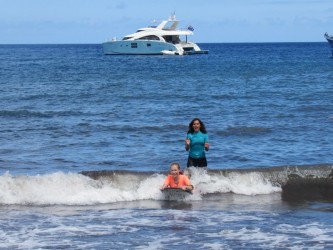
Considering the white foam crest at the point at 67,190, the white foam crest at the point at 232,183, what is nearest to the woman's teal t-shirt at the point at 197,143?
the white foam crest at the point at 232,183

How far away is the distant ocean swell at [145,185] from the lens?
45.2 ft

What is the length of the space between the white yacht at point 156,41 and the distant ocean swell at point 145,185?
244 feet

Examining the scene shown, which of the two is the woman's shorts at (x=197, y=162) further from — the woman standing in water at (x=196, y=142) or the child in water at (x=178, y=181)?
the child in water at (x=178, y=181)

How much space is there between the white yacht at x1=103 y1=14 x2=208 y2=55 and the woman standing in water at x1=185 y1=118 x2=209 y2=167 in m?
75.7

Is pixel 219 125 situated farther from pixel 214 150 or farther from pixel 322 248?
pixel 322 248

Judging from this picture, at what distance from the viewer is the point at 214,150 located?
64.3ft

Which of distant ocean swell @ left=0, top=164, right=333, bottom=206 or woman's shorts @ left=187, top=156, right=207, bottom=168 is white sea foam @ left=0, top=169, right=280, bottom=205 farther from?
woman's shorts @ left=187, top=156, right=207, bottom=168

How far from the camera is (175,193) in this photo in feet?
44.3

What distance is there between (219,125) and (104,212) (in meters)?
12.6

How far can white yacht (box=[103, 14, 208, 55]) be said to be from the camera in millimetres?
89562

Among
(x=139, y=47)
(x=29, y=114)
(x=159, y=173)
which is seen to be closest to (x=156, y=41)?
(x=139, y=47)

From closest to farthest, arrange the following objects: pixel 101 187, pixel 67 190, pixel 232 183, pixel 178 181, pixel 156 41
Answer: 1. pixel 178 181
2. pixel 67 190
3. pixel 101 187
4. pixel 232 183
5. pixel 156 41

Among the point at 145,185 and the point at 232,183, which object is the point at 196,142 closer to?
the point at 145,185

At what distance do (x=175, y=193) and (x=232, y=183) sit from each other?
6.43 feet
